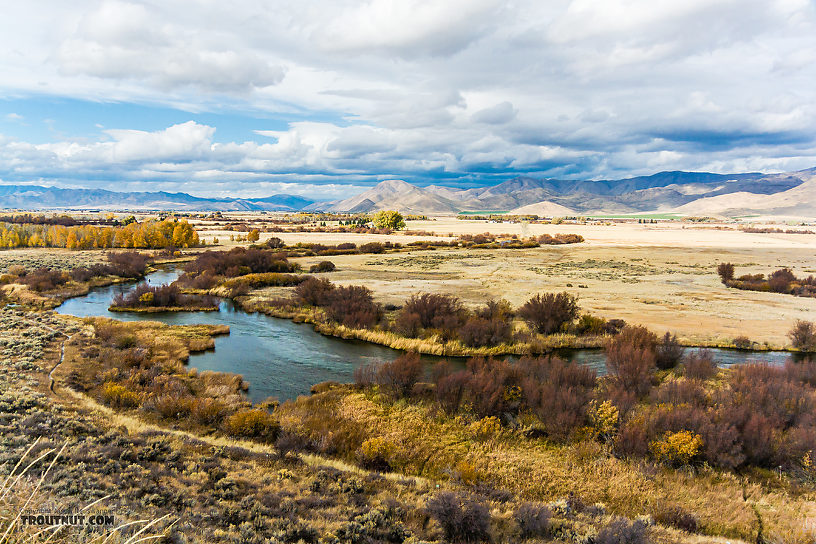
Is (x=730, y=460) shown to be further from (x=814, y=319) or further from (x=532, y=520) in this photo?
(x=814, y=319)

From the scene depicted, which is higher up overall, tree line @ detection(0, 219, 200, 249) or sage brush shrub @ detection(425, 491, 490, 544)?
tree line @ detection(0, 219, 200, 249)

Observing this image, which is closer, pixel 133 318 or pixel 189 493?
pixel 189 493

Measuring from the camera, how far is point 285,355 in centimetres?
2394

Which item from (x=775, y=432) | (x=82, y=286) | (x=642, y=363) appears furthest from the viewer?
(x=82, y=286)

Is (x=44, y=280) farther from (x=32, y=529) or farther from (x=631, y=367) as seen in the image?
(x=631, y=367)

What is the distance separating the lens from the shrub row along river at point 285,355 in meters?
20.5

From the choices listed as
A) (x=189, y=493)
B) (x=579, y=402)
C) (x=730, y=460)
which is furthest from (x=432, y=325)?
(x=189, y=493)

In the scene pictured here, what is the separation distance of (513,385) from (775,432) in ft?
26.3

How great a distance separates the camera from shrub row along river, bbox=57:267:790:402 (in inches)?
807

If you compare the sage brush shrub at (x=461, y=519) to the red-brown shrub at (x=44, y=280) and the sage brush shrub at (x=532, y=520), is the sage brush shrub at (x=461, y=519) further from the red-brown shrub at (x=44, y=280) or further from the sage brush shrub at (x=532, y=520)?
the red-brown shrub at (x=44, y=280)

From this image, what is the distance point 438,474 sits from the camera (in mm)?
12398

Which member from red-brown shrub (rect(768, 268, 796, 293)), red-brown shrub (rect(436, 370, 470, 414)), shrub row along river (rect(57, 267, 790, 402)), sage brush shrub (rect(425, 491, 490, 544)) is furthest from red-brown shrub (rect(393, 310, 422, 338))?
red-brown shrub (rect(768, 268, 796, 293))

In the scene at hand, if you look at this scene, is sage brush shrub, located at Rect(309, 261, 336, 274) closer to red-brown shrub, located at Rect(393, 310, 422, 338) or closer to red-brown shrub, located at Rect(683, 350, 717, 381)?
red-brown shrub, located at Rect(393, 310, 422, 338)

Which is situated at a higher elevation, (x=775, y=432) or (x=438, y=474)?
(x=775, y=432)
